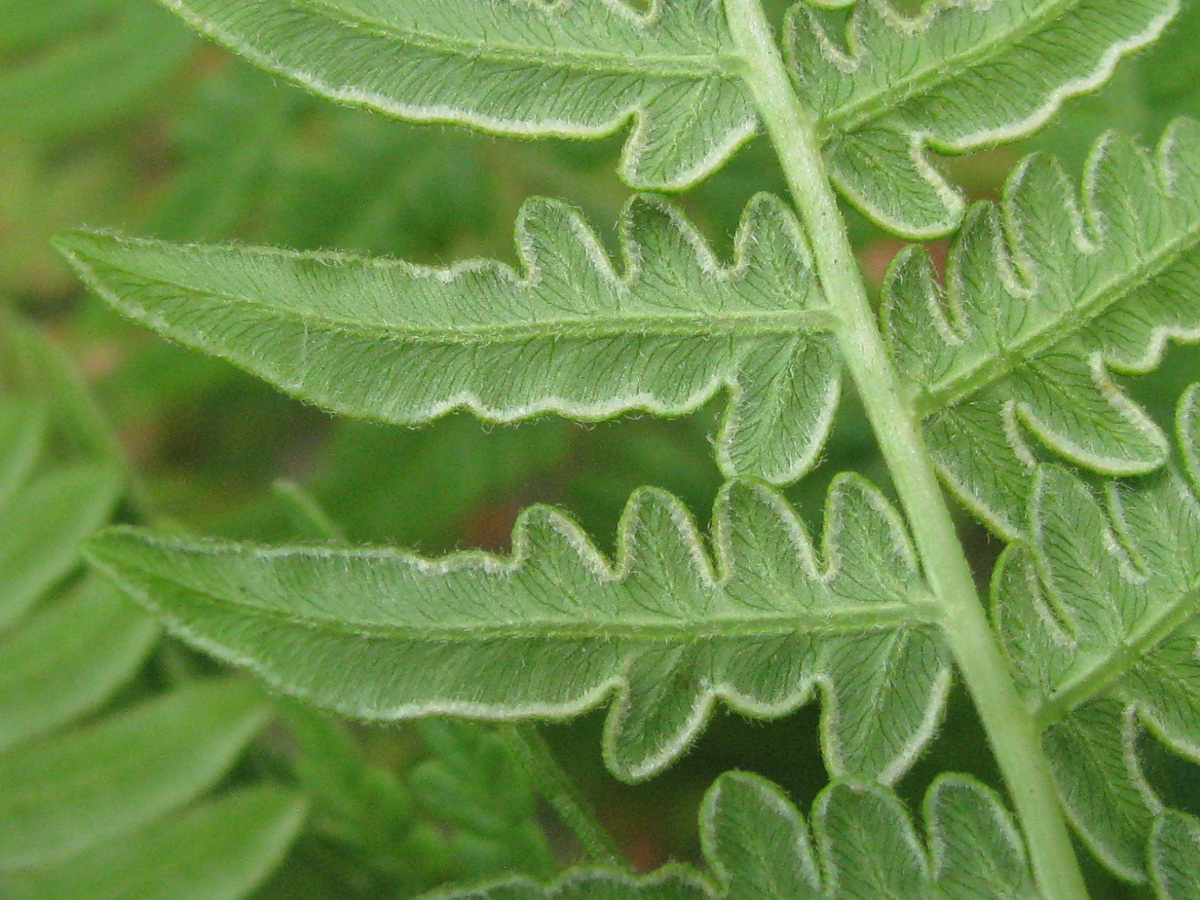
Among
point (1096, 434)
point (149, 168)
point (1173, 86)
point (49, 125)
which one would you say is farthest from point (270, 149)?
point (1096, 434)

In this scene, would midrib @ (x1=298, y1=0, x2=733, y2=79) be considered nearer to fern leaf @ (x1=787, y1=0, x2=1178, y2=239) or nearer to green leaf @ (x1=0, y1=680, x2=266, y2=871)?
fern leaf @ (x1=787, y1=0, x2=1178, y2=239)

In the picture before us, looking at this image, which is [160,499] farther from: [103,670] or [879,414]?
[879,414]

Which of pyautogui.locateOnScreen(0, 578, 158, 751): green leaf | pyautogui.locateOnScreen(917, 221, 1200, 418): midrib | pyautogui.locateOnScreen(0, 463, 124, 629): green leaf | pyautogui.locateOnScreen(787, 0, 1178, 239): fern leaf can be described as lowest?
pyautogui.locateOnScreen(0, 578, 158, 751): green leaf

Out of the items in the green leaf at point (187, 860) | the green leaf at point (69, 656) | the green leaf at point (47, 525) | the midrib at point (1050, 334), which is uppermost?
the midrib at point (1050, 334)

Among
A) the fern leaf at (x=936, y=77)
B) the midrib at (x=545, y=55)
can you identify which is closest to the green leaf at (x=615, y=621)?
the fern leaf at (x=936, y=77)

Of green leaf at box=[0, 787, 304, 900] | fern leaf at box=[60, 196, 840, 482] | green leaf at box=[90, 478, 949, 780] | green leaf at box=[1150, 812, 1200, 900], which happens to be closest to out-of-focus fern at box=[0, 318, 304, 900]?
green leaf at box=[0, 787, 304, 900]

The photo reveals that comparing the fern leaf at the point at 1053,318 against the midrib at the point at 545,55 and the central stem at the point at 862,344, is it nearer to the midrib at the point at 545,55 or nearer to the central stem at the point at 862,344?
the central stem at the point at 862,344
